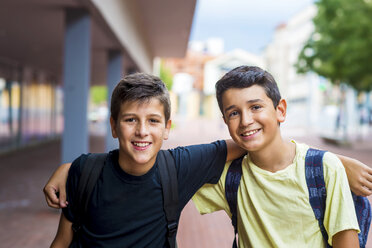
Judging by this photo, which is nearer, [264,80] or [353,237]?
[353,237]

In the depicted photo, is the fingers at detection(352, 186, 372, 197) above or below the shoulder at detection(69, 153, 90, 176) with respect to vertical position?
below

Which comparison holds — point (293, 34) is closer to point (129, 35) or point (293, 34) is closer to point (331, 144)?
point (331, 144)

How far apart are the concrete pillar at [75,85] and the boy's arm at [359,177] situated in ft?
15.0

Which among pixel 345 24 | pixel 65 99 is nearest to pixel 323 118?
pixel 345 24

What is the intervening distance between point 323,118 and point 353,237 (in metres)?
32.6

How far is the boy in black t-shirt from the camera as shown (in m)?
1.76

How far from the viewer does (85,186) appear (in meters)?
1.76

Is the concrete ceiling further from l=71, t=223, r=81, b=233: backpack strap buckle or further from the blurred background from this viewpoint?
l=71, t=223, r=81, b=233: backpack strap buckle

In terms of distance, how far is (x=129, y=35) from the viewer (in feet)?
30.8

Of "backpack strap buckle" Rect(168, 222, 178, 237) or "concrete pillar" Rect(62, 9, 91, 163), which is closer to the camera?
"backpack strap buckle" Rect(168, 222, 178, 237)

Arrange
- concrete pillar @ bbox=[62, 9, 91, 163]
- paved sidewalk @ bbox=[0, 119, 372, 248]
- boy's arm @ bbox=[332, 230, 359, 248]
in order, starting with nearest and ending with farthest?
boy's arm @ bbox=[332, 230, 359, 248] → paved sidewalk @ bbox=[0, 119, 372, 248] → concrete pillar @ bbox=[62, 9, 91, 163]

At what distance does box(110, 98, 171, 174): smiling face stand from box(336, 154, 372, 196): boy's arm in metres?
0.83

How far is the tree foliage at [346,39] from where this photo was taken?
44.6ft

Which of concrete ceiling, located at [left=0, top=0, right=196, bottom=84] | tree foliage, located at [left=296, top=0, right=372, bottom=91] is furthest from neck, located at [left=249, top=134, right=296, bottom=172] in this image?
tree foliage, located at [left=296, top=0, right=372, bottom=91]
